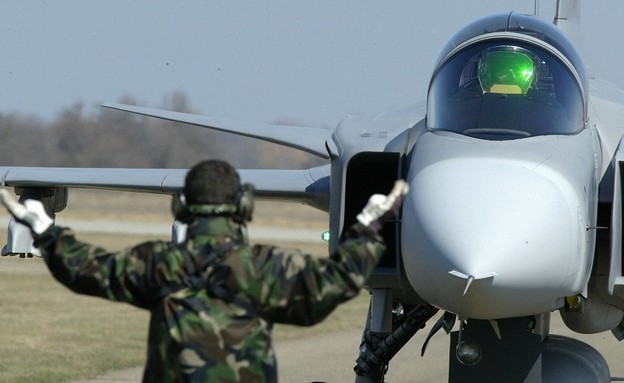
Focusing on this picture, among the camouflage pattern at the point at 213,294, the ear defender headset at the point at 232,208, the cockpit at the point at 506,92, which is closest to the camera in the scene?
the camouflage pattern at the point at 213,294

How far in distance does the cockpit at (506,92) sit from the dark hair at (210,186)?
2860 mm

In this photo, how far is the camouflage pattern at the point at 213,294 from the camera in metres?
4.39

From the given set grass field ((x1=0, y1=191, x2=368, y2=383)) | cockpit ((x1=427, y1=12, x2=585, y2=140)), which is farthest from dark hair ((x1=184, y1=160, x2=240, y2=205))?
grass field ((x1=0, y1=191, x2=368, y2=383))

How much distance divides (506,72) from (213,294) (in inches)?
138

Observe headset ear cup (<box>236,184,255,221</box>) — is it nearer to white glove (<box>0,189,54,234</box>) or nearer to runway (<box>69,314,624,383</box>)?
white glove (<box>0,189,54,234</box>)

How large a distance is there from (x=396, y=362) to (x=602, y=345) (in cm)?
344

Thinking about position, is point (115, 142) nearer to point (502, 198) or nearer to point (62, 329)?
point (62, 329)

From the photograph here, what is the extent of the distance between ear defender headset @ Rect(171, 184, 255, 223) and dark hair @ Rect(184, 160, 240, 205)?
0.02 m

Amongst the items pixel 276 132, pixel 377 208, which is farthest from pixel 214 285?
pixel 276 132

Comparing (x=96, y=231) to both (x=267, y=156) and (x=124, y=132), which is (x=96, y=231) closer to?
(x=124, y=132)

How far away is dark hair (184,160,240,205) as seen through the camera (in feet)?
14.9

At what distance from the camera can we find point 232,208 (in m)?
4.55

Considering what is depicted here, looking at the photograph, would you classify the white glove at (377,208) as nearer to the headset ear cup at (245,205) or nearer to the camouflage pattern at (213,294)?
the camouflage pattern at (213,294)

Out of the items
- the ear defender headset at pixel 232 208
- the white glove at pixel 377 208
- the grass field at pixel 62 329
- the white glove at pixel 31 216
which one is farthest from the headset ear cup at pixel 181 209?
the grass field at pixel 62 329
